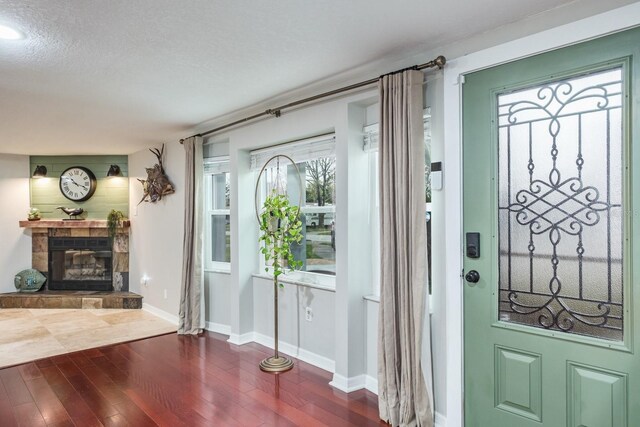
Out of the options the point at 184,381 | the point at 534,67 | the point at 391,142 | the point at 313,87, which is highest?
the point at 313,87

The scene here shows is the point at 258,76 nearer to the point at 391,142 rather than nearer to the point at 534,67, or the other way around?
the point at 391,142

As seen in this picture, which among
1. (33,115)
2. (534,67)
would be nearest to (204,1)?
(534,67)

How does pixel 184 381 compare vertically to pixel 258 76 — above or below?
below

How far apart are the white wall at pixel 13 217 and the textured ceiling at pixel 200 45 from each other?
3.21 m

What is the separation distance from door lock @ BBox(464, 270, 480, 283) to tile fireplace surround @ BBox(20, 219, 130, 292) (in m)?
5.70

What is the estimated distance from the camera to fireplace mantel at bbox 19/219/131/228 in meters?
6.54

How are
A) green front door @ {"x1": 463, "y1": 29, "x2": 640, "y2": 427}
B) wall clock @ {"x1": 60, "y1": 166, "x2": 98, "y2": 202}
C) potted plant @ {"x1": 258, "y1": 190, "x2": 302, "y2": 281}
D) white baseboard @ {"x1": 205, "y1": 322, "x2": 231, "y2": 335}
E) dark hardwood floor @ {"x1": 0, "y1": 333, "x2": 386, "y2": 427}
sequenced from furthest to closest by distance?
wall clock @ {"x1": 60, "y1": 166, "x2": 98, "y2": 202}
white baseboard @ {"x1": 205, "y1": 322, "x2": 231, "y2": 335}
potted plant @ {"x1": 258, "y1": 190, "x2": 302, "y2": 281}
dark hardwood floor @ {"x1": 0, "y1": 333, "x2": 386, "y2": 427}
green front door @ {"x1": 463, "y1": 29, "x2": 640, "y2": 427}

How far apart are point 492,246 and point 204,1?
197cm

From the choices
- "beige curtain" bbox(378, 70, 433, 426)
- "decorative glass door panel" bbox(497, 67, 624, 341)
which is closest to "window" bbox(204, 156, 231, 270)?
"beige curtain" bbox(378, 70, 433, 426)

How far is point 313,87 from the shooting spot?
3338 millimetres

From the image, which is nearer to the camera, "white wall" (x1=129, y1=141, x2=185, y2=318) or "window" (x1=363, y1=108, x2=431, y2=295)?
"window" (x1=363, y1=108, x2=431, y2=295)

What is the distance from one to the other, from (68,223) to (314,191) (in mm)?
4796

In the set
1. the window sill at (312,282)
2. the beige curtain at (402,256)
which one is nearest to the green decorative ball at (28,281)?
the window sill at (312,282)

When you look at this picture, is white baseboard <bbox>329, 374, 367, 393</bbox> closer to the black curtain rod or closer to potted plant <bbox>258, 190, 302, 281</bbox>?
potted plant <bbox>258, 190, 302, 281</bbox>
